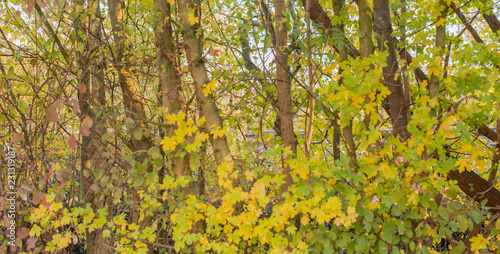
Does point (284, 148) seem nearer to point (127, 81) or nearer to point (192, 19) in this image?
point (192, 19)

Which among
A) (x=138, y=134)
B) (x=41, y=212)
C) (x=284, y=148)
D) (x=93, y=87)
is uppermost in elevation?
(x=93, y=87)

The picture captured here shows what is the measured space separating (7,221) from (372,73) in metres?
2.87

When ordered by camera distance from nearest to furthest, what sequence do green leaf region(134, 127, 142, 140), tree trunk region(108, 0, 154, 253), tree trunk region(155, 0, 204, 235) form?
green leaf region(134, 127, 142, 140)
tree trunk region(155, 0, 204, 235)
tree trunk region(108, 0, 154, 253)

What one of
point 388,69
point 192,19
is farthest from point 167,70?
point 388,69

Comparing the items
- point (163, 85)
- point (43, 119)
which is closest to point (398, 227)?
point (163, 85)

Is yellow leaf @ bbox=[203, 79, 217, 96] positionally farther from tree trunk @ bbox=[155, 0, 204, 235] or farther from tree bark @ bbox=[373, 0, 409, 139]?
tree bark @ bbox=[373, 0, 409, 139]

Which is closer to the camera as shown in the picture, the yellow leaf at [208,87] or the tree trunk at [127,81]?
the yellow leaf at [208,87]

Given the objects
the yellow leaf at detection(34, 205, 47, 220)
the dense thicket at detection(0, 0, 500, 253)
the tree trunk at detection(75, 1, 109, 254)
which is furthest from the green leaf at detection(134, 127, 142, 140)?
the yellow leaf at detection(34, 205, 47, 220)

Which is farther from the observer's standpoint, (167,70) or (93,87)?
(93,87)

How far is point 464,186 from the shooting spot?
3406mm

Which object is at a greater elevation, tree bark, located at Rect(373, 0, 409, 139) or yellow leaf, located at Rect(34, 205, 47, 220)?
tree bark, located at Rect(373, 0, 409, 139)

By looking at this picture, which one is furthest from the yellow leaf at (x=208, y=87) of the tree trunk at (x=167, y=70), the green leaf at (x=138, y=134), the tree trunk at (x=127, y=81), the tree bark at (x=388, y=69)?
the tree bark at (x=388, y=69)

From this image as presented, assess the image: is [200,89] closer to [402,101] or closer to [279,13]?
[279,13]

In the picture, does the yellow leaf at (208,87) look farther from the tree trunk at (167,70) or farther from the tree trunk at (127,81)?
the tree trunk at (127,81)
